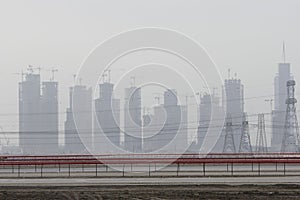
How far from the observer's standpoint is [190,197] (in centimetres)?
2250

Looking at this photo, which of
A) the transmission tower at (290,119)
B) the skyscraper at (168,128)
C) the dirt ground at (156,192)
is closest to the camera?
the dirt ground at (156,192)

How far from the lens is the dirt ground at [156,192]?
75.3ft

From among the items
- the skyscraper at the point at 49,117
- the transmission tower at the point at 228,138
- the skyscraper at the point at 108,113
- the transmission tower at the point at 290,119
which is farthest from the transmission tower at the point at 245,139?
the skyscraper at the point at 108,113

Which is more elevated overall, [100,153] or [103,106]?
[103,106]

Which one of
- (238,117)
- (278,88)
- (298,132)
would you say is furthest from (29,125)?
(278,88)

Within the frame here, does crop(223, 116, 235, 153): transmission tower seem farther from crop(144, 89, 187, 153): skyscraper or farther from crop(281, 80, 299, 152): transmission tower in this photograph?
crop(144, 89, 187, 153): skyscraper

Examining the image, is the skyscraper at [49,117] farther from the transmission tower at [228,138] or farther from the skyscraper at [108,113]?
the skyscraper at [108,113]

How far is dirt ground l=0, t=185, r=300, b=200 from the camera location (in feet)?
75.3

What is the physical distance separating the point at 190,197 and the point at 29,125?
2431 inches

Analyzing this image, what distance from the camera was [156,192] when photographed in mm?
24703

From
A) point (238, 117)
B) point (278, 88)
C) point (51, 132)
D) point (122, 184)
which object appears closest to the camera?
point (122, 184)

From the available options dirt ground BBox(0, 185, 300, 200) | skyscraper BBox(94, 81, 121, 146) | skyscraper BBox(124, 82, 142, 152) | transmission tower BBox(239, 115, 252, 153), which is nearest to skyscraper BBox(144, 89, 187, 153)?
skyscraper BBox(124, 82, 142, 152)

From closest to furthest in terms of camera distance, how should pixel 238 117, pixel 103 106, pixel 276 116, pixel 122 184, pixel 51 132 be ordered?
pixel 122 184
pixel 103 106
pixel 238 117
pixel 51 132
pixel 276 116

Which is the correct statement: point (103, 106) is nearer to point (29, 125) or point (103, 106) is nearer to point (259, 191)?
point (259, 191)
